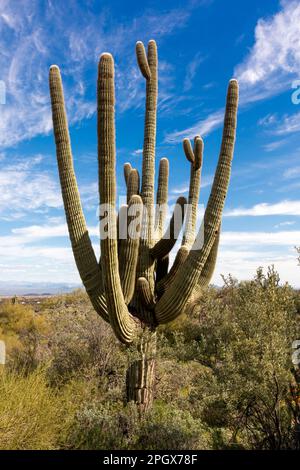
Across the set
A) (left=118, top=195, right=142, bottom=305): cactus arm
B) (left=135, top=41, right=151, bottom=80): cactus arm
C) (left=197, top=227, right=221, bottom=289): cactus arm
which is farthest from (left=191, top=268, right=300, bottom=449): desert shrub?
(left=135, top=41, right=151, bottom=80): cactus arm

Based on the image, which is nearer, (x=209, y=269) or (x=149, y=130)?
(x=209, y=269)

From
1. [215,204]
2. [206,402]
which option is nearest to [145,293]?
[215,204]

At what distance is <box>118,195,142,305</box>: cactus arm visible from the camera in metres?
6.93

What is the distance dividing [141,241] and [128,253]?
3.53ft

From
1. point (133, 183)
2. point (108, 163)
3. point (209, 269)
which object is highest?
point (133, 183)

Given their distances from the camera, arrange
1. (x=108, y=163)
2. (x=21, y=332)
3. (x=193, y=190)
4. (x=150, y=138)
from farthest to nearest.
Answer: (x=21, y=332) < (x=193, y=190) < (x=150, y=138) < (x=108, y=163)

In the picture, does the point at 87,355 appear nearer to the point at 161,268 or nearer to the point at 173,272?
the point at 161,268

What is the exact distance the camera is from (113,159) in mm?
6160

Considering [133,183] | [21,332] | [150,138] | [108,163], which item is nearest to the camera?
[108,163]

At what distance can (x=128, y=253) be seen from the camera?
6.94 m

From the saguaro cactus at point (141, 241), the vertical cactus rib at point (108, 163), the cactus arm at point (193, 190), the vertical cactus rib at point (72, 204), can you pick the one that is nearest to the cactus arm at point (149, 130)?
the saguaro cactus at point (141, 241)

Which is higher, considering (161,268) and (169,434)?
(161,268)

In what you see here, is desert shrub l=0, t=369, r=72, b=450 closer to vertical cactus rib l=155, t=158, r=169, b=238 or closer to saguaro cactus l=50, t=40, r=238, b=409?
saguaro cactus l=50, t=40, r=238, b=409

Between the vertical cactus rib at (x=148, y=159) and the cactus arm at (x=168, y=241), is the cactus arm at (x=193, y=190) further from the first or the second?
the vertical cactus rib at (x=148, y=159)
